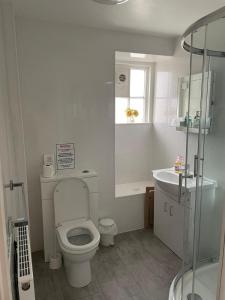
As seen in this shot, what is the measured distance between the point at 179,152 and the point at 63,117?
4.83 feet

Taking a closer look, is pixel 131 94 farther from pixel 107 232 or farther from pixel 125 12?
pixel 107 232

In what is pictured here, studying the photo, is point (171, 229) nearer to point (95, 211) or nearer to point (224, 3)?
point (95, 211)

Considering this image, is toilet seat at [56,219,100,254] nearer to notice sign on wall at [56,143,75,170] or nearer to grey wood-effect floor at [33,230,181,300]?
grey wood-effect floor at [33,230,181,300]

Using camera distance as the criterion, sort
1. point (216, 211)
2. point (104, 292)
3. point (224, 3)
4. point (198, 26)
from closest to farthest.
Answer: point (198, 26)
point (224, 3)
point (104, 292)
point (216, 211)

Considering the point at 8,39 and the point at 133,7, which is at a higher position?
the point at 133,7

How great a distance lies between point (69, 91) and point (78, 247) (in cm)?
156

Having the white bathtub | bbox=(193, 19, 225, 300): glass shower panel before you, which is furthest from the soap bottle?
the white bathtub

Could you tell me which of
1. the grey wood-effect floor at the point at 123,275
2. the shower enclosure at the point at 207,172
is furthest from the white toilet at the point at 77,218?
the shower enclosure at the point at 207,172

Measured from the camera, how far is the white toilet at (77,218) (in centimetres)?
210

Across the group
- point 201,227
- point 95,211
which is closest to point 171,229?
point 201,227

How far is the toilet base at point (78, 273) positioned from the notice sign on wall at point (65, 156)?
99 cm

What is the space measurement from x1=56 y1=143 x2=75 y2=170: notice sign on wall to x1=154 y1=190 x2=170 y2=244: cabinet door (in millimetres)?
1090

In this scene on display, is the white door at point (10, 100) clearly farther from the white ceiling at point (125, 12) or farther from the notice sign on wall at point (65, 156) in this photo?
the notice sign on wall at point (65, 156)

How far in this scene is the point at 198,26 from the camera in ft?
5.12
